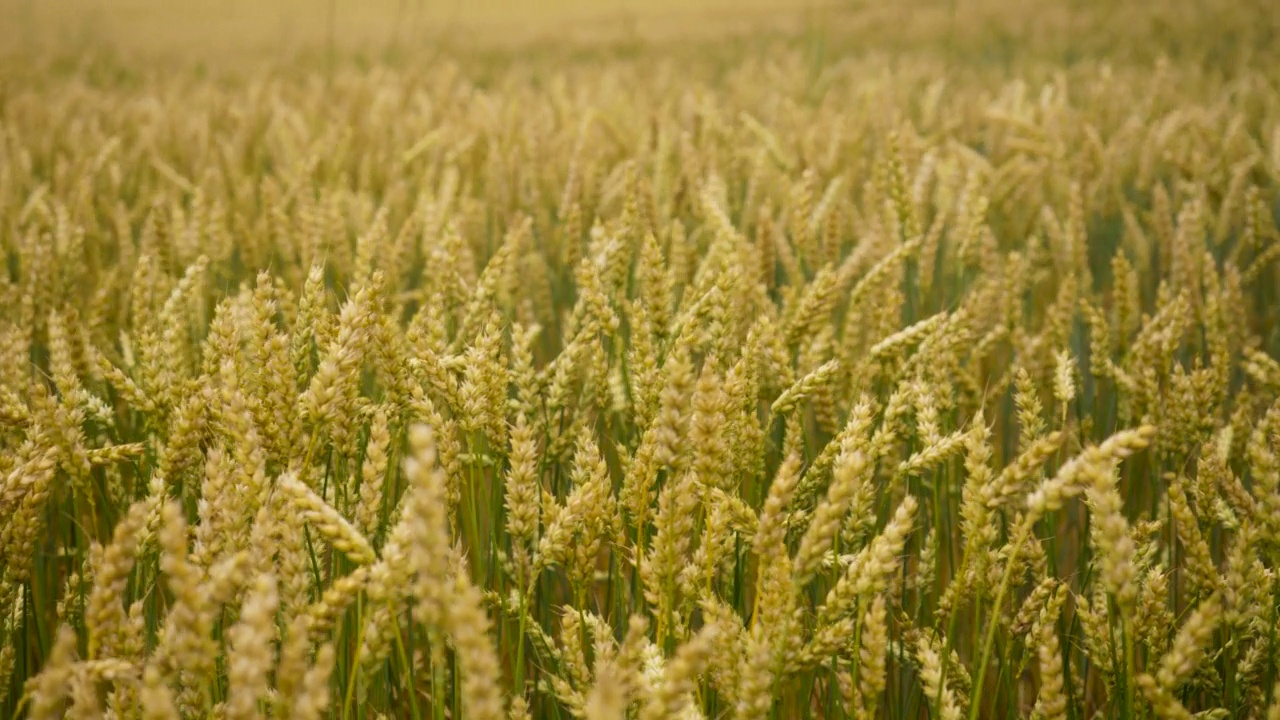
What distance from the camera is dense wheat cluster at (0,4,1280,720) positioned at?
946mm

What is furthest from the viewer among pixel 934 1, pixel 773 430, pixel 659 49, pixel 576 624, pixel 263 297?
pixel 934 1

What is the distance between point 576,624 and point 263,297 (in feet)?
1.70

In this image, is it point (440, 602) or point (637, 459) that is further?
point (637, 459)

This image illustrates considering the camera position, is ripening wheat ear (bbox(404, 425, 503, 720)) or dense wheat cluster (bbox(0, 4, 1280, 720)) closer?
ripening wheat ear (bbox(404, 425, 503, 720))

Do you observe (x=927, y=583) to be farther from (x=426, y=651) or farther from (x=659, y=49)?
(x=659, y=49)

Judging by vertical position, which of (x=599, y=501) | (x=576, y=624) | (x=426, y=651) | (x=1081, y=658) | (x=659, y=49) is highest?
(x=659, y=49)

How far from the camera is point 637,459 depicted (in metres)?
1.12

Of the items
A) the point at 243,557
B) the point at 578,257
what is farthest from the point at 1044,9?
the point at 243,557

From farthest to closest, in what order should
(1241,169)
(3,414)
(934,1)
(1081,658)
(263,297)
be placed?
(934,1) < (1241,169) < (1081,658) < (3,414) < (263,297)

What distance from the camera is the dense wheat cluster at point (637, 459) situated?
95 cm

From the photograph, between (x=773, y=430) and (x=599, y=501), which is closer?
(x=599, y=501)

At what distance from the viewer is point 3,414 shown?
1.31m

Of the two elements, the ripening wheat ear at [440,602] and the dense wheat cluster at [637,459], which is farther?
the dense wheat cluster at [637,459]

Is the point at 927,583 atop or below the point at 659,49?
below
